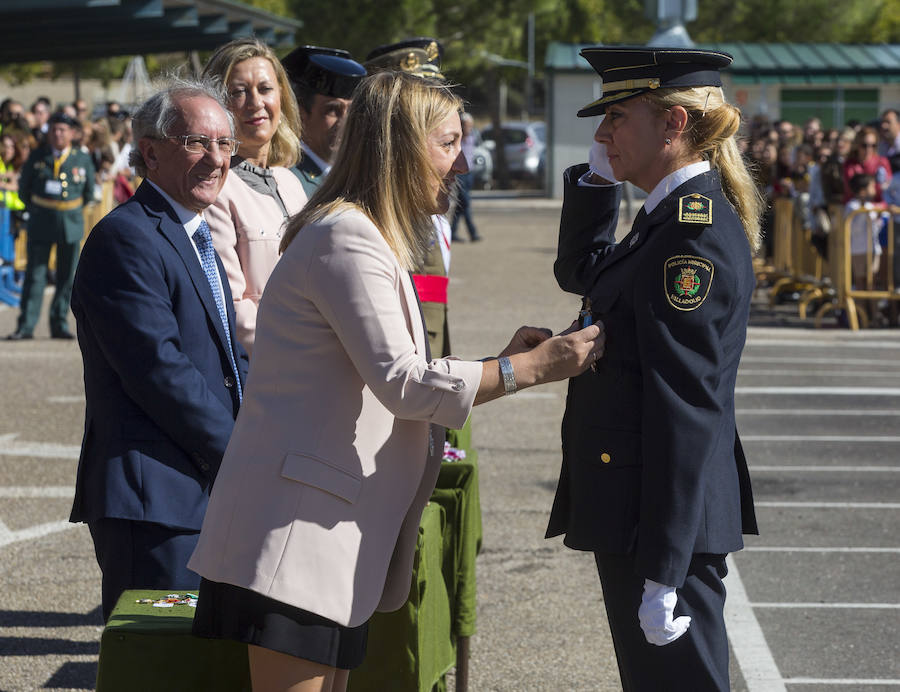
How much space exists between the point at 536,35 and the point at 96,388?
175ft

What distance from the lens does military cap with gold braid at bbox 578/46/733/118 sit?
2922 millimetres

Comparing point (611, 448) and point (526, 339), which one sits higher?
point (526, 339)

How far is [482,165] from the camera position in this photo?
3441 centimetres

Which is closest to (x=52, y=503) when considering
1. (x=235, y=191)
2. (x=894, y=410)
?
(x=235, y=191)

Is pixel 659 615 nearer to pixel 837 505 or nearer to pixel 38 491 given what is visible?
pixel 837 505

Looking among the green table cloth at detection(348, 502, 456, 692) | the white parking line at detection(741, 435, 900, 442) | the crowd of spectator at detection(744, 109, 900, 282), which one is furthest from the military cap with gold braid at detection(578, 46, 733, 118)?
the crowd of spectator at detection(744, 109, 900, 282)

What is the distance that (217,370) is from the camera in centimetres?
356

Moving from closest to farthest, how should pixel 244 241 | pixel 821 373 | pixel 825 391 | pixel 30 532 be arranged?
pixel 244 241, pixel 30 532, pixel 825 391, pixel 821 373

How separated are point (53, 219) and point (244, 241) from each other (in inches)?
352

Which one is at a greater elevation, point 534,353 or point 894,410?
point 534,353

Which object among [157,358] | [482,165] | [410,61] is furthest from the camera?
[482,165]

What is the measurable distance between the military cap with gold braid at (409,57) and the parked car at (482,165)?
2644 cm

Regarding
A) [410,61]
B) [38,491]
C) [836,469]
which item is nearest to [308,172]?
[410,61]

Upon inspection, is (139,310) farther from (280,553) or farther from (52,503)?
(52,503)
